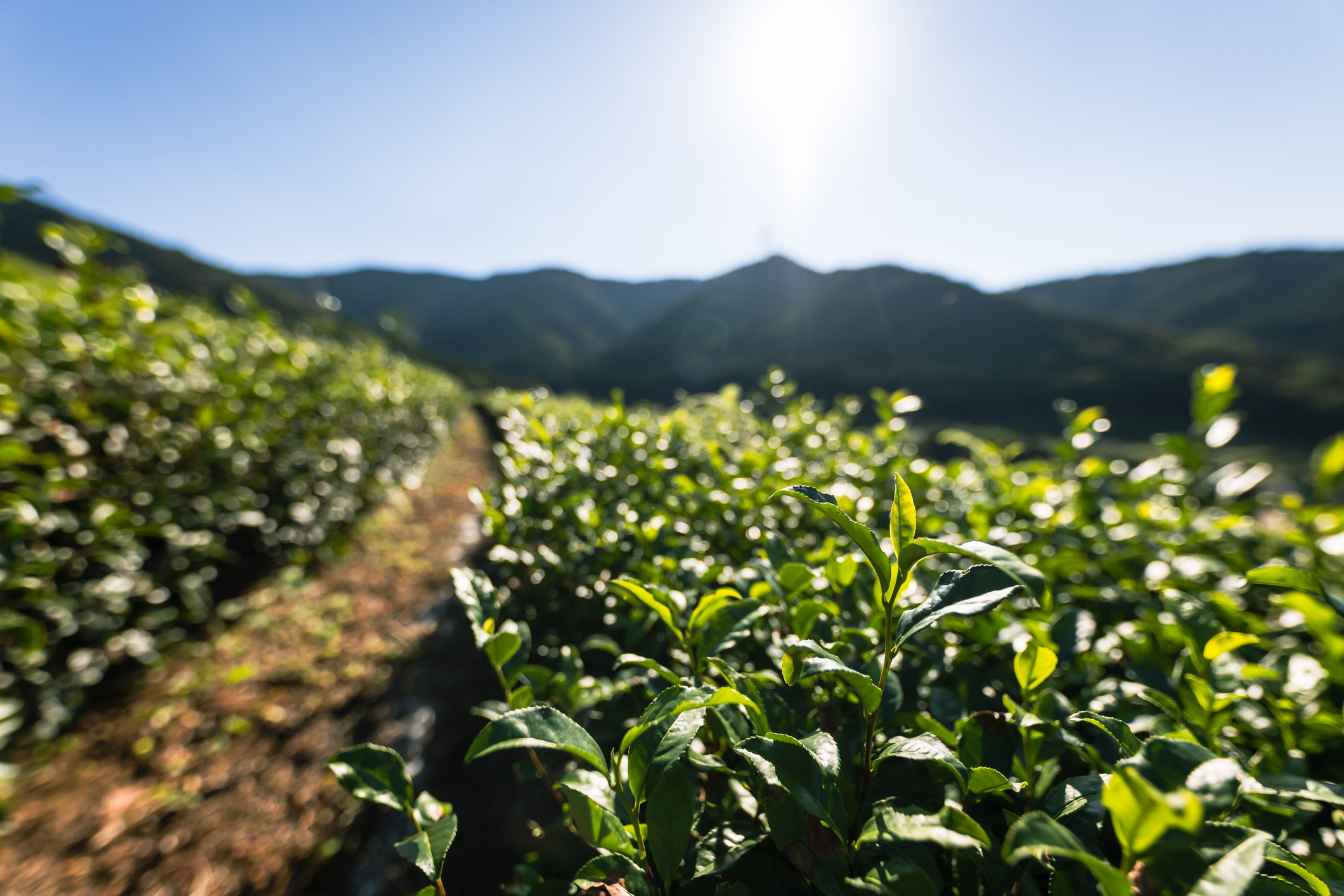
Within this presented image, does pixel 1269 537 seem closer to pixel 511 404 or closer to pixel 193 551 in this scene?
pixel 511 404

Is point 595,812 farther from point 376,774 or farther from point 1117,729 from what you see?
point 1117,729

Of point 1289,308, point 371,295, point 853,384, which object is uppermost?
point 371,295

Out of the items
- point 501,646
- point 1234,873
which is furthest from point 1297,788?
point 501,646

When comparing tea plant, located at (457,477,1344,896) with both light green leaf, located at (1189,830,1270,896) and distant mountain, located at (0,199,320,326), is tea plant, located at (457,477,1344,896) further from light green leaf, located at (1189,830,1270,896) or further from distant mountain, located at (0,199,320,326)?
distant mountain, located at (0,199,320,326)

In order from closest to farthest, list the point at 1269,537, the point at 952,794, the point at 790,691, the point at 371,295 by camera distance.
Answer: the point at 952,794 < the point at 790,691 < the point at 1269,537 < the point at 371,295

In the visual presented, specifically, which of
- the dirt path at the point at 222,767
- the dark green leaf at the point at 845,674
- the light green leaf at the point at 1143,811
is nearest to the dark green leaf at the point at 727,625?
the dark green leaf at the point at 845,674

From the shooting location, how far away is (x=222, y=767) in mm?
2537

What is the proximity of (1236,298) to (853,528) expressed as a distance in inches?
4519

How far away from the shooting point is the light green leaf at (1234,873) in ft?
1.32

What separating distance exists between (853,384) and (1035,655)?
174ft

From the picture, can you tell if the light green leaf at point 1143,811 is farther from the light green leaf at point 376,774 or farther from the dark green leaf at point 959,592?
the light green leaf at point 376,774

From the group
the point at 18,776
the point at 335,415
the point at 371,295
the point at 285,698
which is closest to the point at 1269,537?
the point at 285,698

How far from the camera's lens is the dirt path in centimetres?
206

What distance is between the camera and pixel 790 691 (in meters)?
1.01
